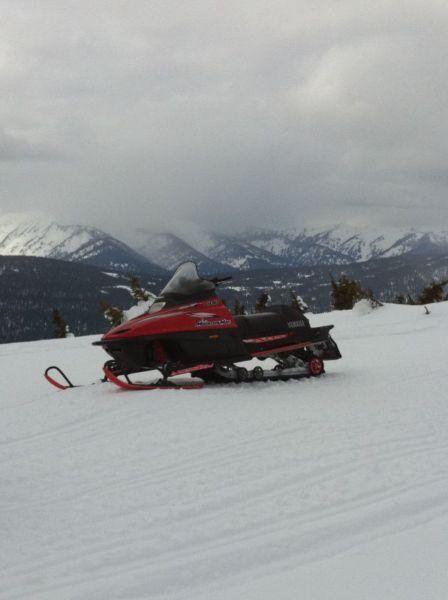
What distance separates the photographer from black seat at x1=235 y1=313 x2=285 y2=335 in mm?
8164

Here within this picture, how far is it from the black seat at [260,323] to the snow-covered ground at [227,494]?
1.06 meters

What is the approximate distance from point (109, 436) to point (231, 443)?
128 centimetres

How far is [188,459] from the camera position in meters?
4.61

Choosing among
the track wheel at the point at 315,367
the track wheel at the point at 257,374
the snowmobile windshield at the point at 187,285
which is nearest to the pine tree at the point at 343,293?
the track wheel at the point at 315,367

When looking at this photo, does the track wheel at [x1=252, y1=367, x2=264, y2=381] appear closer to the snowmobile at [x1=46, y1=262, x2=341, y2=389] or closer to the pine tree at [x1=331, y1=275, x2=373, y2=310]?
the snowmobile at [x1=46, y1=262, x2=341, y2=389]

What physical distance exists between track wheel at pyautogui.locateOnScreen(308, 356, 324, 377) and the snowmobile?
0.02 metres

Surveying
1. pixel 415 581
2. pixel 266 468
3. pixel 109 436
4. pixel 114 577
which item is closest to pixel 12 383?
pixel 109 436

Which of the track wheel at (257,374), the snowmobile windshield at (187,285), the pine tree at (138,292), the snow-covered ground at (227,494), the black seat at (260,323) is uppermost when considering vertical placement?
the pine tree at (138,292)

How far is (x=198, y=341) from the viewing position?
7.75 m

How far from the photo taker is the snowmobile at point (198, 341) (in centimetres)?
750

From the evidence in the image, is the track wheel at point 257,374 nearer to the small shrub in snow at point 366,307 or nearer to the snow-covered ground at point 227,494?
the snow-covered ground at point 227,494

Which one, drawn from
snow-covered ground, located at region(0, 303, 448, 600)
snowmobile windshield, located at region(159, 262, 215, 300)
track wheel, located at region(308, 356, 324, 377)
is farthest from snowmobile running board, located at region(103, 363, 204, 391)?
track wheel, located at region(308, 356, 324, 377)

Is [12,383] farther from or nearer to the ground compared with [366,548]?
farther from the ground

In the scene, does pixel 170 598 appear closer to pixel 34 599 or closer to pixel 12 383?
pixel 34 599
